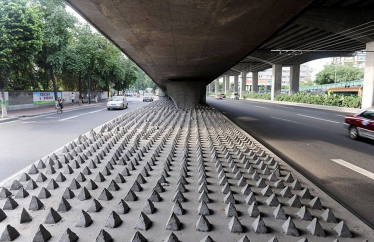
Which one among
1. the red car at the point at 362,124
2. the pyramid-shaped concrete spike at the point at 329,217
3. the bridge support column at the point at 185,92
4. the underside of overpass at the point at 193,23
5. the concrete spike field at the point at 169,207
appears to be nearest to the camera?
the concrete spike field at the point at 169,207

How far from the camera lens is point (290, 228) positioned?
2518 millimetres

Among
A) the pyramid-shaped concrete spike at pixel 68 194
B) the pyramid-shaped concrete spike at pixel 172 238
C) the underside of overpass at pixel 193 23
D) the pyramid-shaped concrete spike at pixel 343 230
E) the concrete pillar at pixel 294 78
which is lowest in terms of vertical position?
the pyramid-shaped concrete spike at pixel 343 230

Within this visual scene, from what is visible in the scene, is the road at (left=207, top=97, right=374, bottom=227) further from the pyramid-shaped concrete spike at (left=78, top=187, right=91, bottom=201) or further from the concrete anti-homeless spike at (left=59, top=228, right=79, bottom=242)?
the pyramid-shaped concrete spike at (left=78, top=187, right=91, bottom=201)

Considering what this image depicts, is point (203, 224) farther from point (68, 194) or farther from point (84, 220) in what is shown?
point (68, 194)

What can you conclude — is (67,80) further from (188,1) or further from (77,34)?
(188,1)

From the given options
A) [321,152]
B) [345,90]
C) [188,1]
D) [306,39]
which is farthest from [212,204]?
[345,90]

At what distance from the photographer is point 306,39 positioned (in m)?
32.8

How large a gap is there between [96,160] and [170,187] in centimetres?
189

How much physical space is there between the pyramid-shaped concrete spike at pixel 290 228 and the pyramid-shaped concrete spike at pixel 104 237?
170 cm

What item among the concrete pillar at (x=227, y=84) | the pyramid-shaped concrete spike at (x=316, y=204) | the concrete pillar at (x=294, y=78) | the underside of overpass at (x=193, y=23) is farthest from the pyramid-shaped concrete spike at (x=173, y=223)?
the concrete pillar at (x=227, y=84)

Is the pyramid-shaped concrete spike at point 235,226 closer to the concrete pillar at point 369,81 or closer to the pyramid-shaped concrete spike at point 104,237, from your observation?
the pyramid-shaped concrete spike at point 104,237

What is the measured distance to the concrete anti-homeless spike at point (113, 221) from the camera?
2564mm

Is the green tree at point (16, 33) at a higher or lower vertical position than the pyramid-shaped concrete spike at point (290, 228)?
higher

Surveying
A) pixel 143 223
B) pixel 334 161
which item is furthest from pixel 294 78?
pixel 143 223
